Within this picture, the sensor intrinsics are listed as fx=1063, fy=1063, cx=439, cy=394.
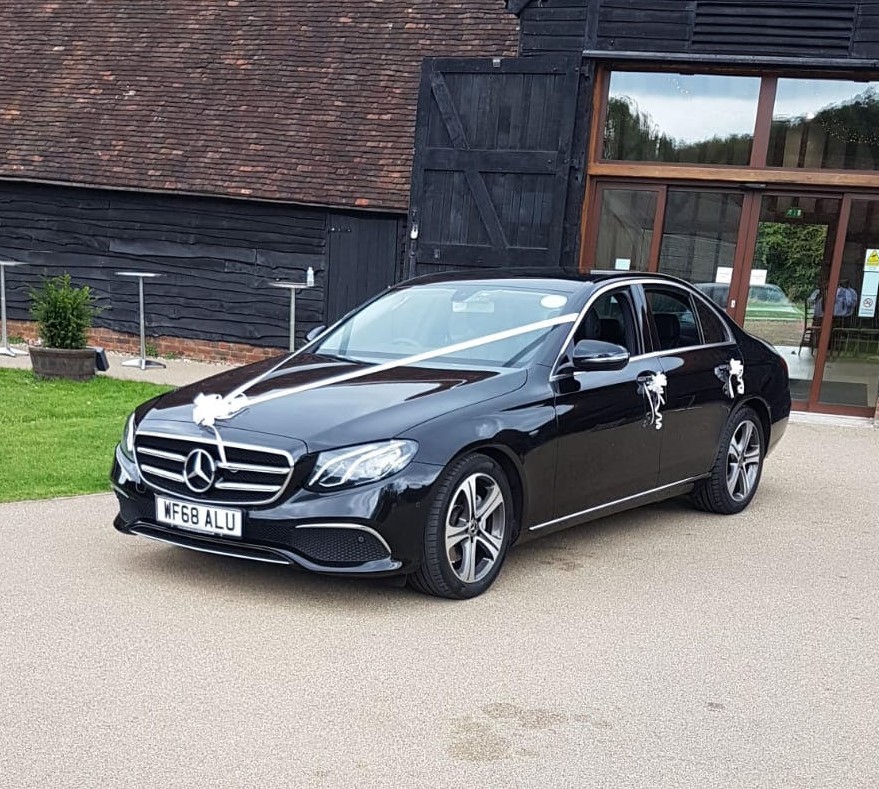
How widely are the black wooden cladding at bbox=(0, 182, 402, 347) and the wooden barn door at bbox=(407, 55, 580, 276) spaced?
1935mm

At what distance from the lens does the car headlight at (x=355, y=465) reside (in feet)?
15.8

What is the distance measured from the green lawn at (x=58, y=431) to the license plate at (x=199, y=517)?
2183 mm

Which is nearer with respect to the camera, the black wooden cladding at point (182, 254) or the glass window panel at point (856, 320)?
the glass window panel at point (856, 320)

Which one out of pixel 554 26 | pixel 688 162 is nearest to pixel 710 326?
pixel 688 162

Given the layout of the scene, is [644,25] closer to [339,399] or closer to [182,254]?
[182,254]

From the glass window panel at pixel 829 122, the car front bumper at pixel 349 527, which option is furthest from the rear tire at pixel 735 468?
the glass window panel at pixel 829 122

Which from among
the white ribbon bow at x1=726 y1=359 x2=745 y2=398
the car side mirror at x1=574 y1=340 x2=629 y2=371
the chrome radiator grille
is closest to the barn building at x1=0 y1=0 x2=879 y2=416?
the white ribbon bow at x1=726 y1=359 x2=745 y2=398

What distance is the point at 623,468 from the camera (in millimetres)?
6148

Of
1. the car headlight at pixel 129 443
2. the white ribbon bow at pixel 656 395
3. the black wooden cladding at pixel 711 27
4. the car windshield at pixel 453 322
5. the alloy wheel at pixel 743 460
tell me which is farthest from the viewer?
the black wooden cladding at pixel 711 27

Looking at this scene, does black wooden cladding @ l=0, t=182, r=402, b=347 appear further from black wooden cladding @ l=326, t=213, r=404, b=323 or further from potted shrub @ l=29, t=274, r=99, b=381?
potted shrub @ l=29, t=274, r=99, b=381

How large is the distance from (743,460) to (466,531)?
9.87 ft

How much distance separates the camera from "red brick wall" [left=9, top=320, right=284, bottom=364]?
1559 cm

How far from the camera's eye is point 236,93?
16.2 metres

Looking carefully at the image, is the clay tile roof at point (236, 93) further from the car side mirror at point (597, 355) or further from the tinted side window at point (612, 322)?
the car side mirror at point (597, 355)
